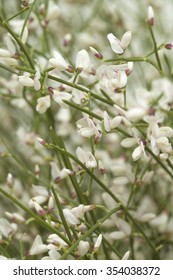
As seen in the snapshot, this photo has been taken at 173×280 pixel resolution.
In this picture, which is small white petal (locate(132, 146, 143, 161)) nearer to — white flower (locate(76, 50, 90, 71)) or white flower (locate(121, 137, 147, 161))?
white flower (locate(121, 137, 147, 161))

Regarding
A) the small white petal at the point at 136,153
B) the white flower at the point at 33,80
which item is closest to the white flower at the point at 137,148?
the small white petal at the point at 136,153

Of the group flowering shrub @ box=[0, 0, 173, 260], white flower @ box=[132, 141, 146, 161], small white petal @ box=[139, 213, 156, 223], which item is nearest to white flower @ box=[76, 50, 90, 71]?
flowering shrub @ box=[0, 0, 173, 260]

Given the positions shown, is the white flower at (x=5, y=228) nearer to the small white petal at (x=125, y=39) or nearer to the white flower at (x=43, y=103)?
the white flower at (x=43, y=103)

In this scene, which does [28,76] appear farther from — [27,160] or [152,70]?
[152,70]

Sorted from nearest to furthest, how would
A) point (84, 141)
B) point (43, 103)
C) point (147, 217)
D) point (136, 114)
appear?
1. point (136, 114)
2. point (43, 103)
3. point (147, 217)
4. point (84, 141)

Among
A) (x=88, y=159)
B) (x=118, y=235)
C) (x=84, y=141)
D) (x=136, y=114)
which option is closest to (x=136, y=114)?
(x=136, y=114)

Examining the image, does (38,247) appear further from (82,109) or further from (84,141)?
(84,141)

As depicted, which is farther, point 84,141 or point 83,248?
point 84,141

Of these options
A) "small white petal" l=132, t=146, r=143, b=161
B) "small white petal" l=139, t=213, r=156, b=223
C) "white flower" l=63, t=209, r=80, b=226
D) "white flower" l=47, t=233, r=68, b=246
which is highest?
"small white petal" l=132, t=146, r=143, b=161
